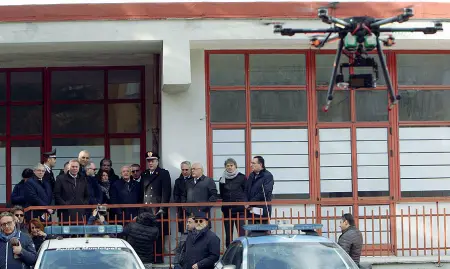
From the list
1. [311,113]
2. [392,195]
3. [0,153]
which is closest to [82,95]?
[0,153]

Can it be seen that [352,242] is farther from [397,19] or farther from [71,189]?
[71,189]

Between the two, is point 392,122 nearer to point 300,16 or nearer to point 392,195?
point 392,195

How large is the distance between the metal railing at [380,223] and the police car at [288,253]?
10.3 ft

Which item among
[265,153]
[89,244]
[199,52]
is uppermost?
[199,52]

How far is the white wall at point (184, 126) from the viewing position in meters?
18.7

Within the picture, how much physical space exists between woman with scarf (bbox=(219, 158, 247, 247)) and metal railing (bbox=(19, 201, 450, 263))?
0.11 metres

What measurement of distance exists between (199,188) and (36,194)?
2.77 meters

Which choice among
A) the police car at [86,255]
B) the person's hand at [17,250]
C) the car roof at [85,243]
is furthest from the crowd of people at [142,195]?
the police car at [86,255]

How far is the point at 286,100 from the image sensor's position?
19.1 metres

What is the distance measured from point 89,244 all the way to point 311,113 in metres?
6.35

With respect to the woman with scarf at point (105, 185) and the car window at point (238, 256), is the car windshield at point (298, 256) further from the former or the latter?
the woman with scarf at point (105, 185)

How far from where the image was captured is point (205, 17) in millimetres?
18203

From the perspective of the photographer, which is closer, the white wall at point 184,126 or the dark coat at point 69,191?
the dark coat at point 69,191

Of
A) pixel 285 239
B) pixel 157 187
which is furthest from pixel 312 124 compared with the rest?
pixel 285 239
